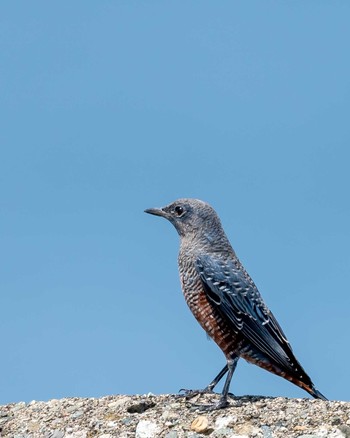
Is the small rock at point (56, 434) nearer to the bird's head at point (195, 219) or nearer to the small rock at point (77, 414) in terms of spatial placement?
Result: the small rock at point (77, 414)

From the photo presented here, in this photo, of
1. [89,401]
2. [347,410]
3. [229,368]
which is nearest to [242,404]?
[229,368]

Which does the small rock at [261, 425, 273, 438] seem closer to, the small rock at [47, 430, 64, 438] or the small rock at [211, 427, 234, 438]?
the small rock at [211, 427, 234, 438]

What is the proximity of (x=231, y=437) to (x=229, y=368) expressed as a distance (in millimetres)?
932

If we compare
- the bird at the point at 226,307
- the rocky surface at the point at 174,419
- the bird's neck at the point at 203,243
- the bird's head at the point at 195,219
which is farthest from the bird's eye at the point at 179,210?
the rocky surface at the point at 174,419

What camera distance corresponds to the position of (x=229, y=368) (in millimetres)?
12125

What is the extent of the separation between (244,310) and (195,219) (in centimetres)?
139

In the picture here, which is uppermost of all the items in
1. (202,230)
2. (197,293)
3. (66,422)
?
(202,230)

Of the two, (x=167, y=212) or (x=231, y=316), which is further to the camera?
(x=167, y=212)

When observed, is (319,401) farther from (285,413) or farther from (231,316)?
(231,316)

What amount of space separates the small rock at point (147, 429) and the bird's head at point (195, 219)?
2.44 metres

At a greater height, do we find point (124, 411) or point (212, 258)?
point (212, 258)

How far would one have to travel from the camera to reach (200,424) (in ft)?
38.8

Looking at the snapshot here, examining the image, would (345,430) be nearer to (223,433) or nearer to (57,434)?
(223,433)

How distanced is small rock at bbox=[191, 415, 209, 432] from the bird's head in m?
2.30
